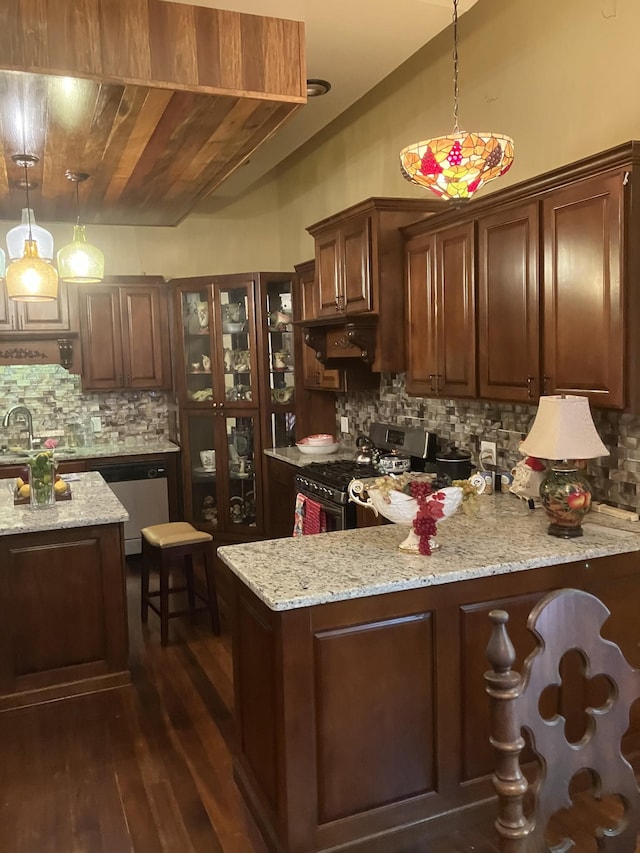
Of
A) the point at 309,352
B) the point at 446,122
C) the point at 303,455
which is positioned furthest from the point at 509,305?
the point at 309,352

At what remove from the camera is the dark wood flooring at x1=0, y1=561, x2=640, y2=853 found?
236 cm

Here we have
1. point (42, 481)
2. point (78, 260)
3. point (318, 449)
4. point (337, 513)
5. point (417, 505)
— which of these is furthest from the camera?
point (318, 449)

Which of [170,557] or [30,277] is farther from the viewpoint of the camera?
[170,557]

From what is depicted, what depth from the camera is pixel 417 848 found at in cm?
229

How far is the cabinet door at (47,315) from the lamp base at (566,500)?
424 cm

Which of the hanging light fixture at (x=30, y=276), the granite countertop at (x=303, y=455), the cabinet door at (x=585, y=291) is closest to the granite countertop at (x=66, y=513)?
the hanging light fixture at (x=30, y=276)

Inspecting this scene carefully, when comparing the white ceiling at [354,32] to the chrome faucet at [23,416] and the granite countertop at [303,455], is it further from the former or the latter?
the chrome faucet at [23,416]

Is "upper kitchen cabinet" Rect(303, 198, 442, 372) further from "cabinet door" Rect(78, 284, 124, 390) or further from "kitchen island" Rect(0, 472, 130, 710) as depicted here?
"cabinet door" Rect(78, 284, 124, 390)

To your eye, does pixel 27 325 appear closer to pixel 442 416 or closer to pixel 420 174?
pixel 442 416

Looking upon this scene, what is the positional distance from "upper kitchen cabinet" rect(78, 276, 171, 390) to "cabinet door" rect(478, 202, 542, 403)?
3314 mm

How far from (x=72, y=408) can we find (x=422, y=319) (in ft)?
11.2

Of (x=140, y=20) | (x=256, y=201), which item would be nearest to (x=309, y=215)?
(x=256, y=201)

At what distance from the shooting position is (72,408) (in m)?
5.97

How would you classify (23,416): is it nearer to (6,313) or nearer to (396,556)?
(6,313)
